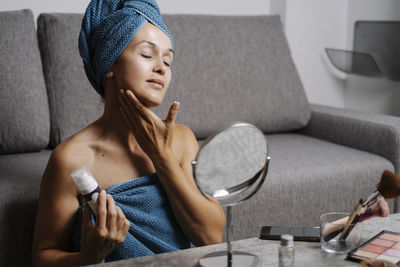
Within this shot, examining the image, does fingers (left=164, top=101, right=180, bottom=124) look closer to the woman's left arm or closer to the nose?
the woman's left arm

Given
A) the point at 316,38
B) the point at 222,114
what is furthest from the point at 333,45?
the point at 222,114

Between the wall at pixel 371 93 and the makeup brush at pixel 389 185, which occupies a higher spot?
the makeup brush at pixel 389 185

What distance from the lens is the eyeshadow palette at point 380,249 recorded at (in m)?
0.95

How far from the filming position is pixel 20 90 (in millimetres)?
1825

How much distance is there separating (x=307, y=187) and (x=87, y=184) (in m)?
1.07

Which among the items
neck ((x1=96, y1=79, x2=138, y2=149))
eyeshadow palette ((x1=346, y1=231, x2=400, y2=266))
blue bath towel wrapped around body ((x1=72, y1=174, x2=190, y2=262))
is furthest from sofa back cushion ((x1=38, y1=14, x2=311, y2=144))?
eyeshadow palette ((x1=346, y1=231, x2=400, y2=266))

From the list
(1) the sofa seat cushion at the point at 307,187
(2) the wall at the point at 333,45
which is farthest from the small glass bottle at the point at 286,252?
(2) the wall at the point at 333,45

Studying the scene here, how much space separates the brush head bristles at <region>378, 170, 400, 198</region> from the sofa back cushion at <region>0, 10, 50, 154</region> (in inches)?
49.9

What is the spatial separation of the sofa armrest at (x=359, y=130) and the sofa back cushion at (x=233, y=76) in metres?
0.07

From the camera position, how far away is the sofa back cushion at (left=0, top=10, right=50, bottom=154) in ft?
5.90

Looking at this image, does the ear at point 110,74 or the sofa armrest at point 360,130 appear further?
the sofa armrest at point 360,130

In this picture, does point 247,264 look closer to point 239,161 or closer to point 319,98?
point 239,161

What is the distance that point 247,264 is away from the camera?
915 millimetres

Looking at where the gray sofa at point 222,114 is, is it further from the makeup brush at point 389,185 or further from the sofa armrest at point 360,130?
the makeup brush at point 389,185
